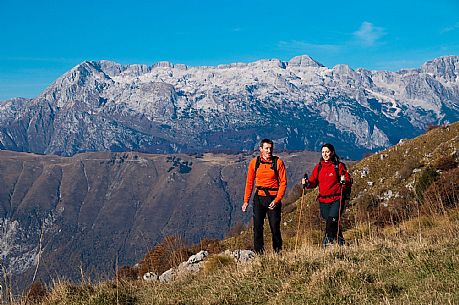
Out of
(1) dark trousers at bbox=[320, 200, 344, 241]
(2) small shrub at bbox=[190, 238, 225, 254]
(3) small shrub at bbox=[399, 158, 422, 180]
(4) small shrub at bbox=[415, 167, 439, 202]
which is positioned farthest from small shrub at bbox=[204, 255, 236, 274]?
(3) small shrub at bbox=[399, 158, 422, 180]

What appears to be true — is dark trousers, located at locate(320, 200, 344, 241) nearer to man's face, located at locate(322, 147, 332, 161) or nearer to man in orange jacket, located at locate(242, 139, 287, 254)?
man's face, located at locate(322, 147, 332, 161)

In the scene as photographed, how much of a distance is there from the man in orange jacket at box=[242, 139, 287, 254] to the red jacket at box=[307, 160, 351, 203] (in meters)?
0.97

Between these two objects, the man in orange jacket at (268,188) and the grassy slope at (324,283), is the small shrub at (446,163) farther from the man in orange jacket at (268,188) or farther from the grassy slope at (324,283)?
the grassy slope at (324,283)

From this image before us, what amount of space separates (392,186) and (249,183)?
23.0 metres

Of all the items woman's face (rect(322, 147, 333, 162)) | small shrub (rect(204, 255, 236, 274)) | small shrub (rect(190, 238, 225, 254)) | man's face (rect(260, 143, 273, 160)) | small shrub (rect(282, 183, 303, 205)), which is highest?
man's face (rect(260, 143, 273, 160))

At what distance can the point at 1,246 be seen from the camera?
28.6ft

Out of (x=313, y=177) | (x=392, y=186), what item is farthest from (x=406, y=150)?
(x=313, y=177)

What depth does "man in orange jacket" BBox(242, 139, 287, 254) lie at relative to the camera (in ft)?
37.0

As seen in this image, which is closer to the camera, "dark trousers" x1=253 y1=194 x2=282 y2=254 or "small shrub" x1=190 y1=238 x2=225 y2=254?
"dark trousers" x1=253 y1=194 x2=282 y2=254

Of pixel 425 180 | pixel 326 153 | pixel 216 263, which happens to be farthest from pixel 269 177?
pixel 425 180

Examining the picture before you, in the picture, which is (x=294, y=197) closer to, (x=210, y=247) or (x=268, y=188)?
(x=210, y=247)

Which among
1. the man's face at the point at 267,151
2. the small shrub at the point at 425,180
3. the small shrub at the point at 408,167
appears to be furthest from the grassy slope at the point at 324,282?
the small shrub at the point at 408,167

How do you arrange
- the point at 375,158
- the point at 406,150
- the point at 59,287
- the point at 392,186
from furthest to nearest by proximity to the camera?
the point at 375,158 → the point at 406,150 → the point at 392,186 → the point at 59,287

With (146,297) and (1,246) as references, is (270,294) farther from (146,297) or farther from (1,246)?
(1,246)
